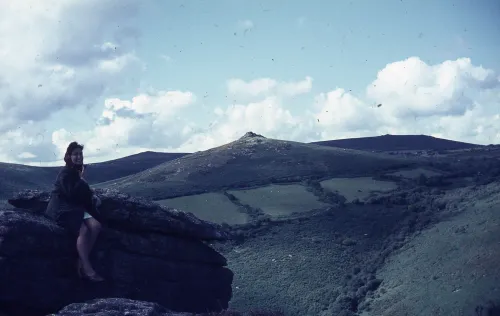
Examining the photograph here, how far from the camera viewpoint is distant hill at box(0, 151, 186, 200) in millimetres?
61219

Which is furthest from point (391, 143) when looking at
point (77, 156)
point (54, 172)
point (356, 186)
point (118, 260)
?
point (77, 156)

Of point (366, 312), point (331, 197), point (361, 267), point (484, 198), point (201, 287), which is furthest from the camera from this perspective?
point (331, 197)

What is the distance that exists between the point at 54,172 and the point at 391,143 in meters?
77.4

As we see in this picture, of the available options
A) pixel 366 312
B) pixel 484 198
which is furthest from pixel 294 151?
pixel 366 312

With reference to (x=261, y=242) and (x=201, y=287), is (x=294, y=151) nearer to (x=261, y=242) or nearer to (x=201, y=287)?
(x=261, y=242)

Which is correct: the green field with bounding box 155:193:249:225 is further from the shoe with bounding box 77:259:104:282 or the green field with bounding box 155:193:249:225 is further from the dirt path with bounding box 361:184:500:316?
the shoe with bounding box 77:259:104:282

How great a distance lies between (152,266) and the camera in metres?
14.1

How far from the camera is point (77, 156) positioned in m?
12.2

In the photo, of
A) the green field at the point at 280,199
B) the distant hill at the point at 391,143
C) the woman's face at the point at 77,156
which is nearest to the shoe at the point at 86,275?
the woman's face at the point at 77,156

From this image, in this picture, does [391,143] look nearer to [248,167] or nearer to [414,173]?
[414,173]

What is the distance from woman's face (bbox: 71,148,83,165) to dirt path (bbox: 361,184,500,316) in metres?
12.6

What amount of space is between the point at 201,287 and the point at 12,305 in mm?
5226

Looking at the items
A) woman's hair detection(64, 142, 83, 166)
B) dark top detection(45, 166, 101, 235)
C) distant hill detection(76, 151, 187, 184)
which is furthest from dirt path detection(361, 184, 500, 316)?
distant hill detection(76, 151, 187, 184)

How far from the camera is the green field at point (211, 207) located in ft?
111
